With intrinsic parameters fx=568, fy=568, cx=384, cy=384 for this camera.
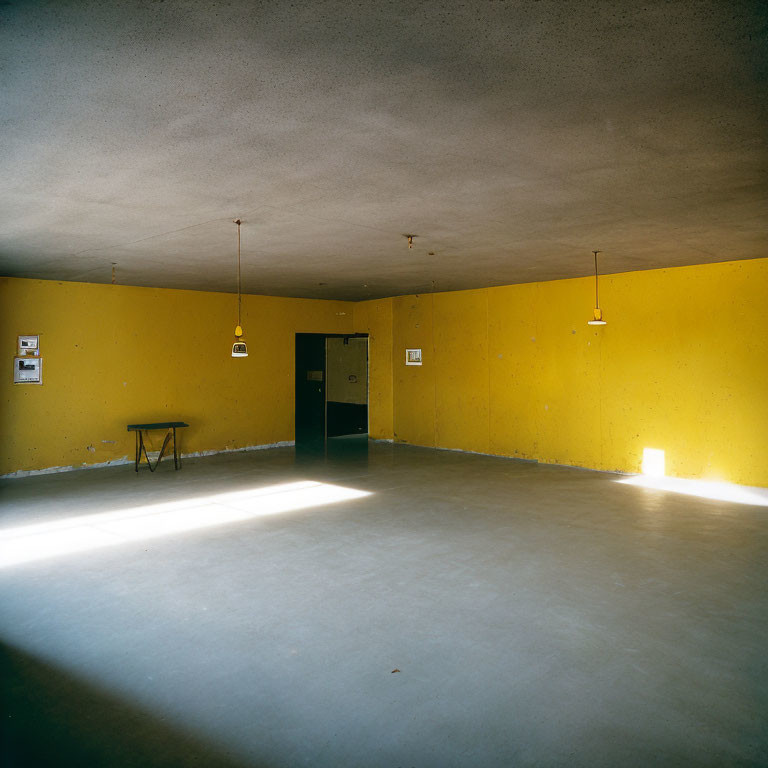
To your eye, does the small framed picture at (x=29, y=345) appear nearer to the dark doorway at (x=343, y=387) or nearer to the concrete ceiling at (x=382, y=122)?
the concrete ceiling at (x=382, y=122)

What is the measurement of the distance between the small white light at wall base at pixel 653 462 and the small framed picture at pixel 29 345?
8.47 metres

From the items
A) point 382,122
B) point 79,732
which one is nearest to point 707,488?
point 382,122

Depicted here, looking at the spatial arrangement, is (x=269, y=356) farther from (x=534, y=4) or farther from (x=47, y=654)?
(x=534, y=4)

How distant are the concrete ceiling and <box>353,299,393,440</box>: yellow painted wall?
530cm

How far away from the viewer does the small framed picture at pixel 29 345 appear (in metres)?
7.79

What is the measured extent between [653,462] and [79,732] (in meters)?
7.13

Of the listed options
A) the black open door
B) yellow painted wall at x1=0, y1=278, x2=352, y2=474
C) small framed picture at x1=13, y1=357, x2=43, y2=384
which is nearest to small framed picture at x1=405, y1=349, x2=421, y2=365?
yellow painted wall at x1=0, y1=278, x2=352, y2=474

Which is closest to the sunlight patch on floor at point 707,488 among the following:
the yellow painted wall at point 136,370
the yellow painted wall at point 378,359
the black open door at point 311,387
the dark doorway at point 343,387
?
the yellow painted wall at point 378,359

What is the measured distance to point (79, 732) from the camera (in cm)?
241

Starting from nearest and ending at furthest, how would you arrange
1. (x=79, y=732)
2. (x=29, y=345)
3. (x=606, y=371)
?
(x=79, y=732) < (x=29, y=345) < (x=606, y=371)

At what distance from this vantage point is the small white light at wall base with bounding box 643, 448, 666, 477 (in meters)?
7.52

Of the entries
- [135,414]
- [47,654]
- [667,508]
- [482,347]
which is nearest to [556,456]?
[482,347]

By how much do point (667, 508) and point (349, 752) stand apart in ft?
15.7

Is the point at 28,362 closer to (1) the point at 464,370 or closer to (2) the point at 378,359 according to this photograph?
(2) the point at 378,359
